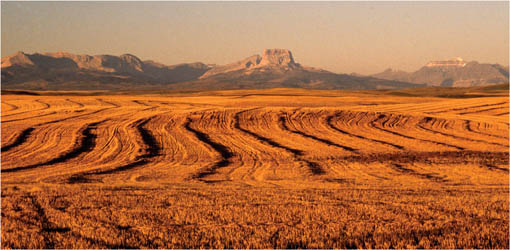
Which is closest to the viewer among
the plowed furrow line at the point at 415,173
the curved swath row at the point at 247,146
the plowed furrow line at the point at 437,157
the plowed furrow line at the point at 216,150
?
the plowed furrow line at the point at 415,173

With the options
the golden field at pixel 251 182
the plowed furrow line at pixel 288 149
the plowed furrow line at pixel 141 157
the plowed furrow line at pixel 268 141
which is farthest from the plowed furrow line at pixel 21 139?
the plowed furrow line at pixel 268 141

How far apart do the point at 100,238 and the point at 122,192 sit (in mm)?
5470

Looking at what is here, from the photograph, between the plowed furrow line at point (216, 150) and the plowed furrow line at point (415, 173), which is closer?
the plowed furrow line at point (415, 173)

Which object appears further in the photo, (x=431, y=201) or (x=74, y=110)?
(x=74, y=110)

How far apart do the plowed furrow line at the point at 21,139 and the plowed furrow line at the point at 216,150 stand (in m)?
12.2

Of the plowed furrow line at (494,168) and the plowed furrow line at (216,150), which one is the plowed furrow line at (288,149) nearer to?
the plowed furrow line at (216,150)

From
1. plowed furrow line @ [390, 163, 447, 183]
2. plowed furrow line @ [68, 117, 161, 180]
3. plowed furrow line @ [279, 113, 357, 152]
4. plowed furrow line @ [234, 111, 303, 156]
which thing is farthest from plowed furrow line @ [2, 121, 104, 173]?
plowed furrow line @ [390, 163, 447, 183]

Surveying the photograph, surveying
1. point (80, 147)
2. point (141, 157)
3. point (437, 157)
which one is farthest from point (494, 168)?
point (80, 147)

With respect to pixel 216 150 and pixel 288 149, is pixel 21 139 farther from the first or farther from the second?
pixel 288 149

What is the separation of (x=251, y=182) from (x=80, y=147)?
16297mm

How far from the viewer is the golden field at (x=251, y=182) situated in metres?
10.2

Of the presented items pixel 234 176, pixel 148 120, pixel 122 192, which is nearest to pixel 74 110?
pixel 148 120

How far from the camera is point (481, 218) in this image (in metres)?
11.8

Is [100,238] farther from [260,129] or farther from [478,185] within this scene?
[260,129]
